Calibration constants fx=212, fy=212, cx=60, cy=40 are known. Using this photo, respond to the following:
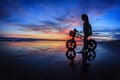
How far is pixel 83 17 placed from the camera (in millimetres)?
9352

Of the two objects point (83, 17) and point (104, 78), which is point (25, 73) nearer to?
point (104, 78)

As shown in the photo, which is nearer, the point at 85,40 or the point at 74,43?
the point at 85,40

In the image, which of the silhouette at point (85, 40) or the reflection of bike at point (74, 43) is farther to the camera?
the reflection of bike at point (74, 43)

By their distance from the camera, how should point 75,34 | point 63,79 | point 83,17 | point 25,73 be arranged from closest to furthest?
1. point 63,79
2. point 25,73
3. point 83,17
4. point 75,34

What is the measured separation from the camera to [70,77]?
4516 millimetres

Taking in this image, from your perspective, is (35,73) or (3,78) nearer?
(3,78)

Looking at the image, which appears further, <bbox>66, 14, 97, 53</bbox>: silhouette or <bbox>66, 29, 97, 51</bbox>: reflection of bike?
<bbox>66, 29, 97, 51</bbox>: reflection of bike

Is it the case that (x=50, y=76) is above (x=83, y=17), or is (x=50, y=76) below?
below

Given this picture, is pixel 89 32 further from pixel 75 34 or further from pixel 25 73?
pixel 25 73

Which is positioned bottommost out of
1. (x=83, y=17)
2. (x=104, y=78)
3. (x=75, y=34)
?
(x=104, y=78)

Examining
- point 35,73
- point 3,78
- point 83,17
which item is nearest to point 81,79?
point 35,73

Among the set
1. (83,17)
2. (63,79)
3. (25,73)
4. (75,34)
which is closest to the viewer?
(63,79)

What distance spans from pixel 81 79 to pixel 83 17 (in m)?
5.34

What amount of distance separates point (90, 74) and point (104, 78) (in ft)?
1.56
